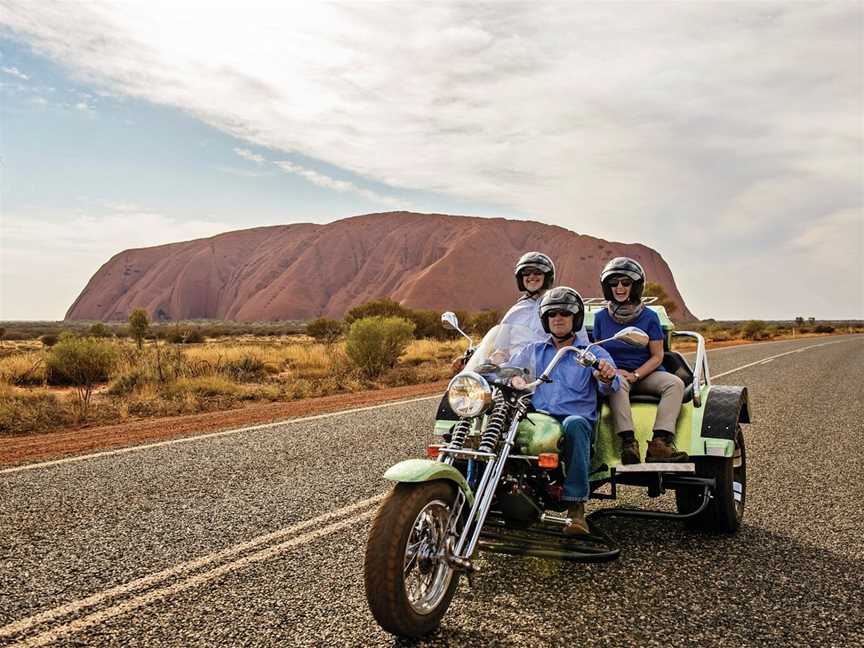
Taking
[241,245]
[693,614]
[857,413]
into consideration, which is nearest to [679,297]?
[241,245]

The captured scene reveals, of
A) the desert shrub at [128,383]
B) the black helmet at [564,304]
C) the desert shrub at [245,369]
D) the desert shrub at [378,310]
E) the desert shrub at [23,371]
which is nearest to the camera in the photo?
the black helmet at [564,304]

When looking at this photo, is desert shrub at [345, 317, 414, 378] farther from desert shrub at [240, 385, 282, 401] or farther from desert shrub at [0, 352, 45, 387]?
desert shrub at [0, 352, 45, 387]

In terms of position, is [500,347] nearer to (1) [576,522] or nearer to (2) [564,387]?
(2) [564,387]

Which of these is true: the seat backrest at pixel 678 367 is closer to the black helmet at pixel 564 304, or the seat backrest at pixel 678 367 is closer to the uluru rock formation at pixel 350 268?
the black helmet at pixel 564 304

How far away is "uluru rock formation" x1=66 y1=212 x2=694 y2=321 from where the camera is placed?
109562 millimetres

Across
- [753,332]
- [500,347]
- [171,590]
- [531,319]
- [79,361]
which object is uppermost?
[753,332]

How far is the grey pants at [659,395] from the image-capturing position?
4.37 metres

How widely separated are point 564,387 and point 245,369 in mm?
15516

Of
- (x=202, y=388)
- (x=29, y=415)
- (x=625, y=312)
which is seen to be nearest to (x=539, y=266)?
(x=625, y=312)

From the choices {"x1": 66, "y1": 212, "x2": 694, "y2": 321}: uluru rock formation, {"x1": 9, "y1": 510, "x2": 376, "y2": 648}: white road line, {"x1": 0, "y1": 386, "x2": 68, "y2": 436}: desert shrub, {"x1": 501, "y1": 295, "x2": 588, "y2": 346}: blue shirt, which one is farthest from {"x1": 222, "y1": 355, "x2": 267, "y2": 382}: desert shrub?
{"x1": 66, "y1": 212, "x2": 694, "y2": 321}: uluru rock formation

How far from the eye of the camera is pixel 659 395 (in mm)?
4750

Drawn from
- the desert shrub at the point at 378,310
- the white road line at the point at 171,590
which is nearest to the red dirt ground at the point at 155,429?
the white road line at the point at 171,590

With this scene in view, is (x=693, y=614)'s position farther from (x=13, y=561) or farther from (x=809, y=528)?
(x=13, y=561)

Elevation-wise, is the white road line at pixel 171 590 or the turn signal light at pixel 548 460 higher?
the turn signal light at pixel 548 460
